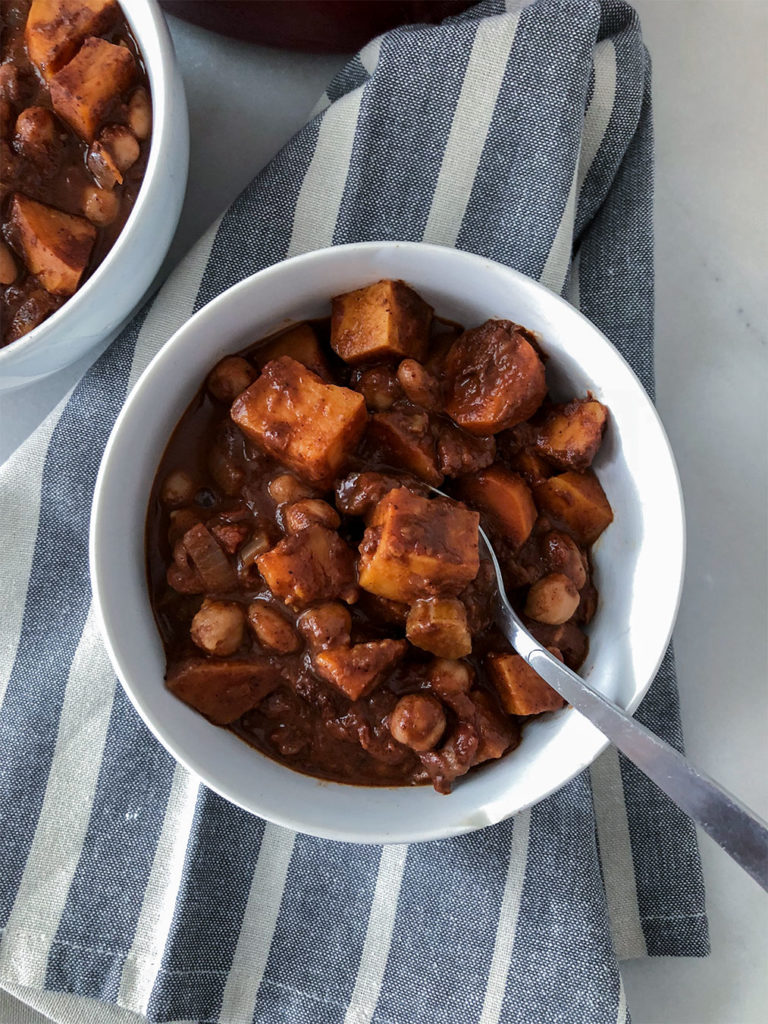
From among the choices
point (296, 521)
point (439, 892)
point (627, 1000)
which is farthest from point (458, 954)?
point (296, 521)

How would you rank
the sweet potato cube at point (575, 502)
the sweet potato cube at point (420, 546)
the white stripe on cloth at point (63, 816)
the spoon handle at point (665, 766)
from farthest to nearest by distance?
the white stripe on cloth at point (63, 816) < the sweet potato cube at point (575, 502) < the sweet potato cube at point (420, 546) < the spoon handle at point (665, 766)

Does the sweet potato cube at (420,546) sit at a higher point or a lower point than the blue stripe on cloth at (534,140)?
lower

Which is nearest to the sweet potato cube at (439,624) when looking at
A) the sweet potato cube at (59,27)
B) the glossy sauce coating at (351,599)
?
the glossy sauce coating at (351,599)

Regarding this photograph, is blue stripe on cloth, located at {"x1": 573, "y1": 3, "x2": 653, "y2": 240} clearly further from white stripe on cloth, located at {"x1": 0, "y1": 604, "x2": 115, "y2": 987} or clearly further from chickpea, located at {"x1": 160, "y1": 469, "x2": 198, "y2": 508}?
white stripe on cloth, located at {"x1": 0, "y1": 604, "x2": 115, "y2": 987}

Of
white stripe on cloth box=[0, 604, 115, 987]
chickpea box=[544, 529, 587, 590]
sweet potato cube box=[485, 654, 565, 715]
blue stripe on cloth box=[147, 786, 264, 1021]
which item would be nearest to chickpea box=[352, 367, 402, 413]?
chickpea box=[544, 529, 587, 590]

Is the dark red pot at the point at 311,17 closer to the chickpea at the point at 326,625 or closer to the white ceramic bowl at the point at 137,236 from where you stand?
the white ceramic bowl at the point at 137,236
